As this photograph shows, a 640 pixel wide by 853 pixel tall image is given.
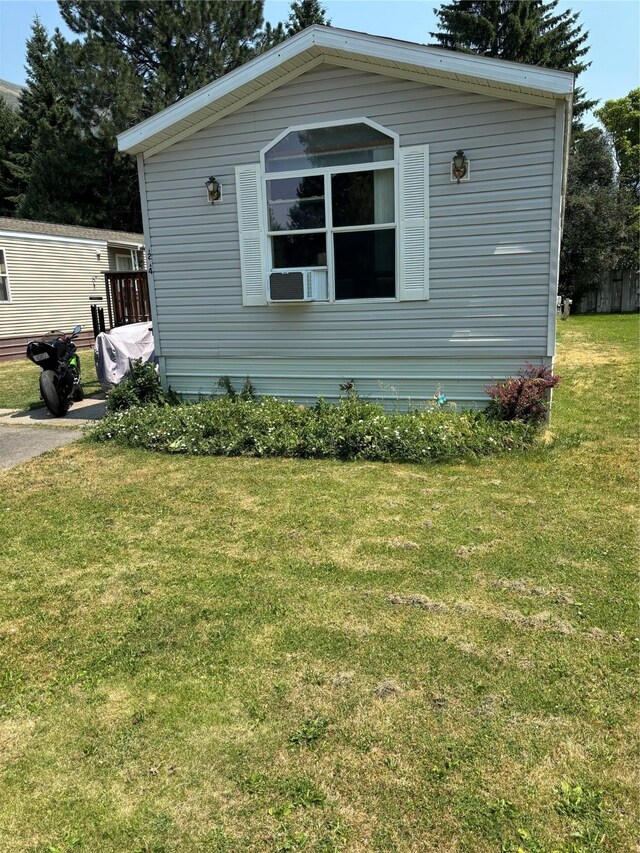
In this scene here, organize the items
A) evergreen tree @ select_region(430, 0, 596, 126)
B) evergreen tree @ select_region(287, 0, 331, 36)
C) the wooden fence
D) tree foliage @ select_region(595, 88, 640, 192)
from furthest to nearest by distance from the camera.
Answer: evergreen tree @ select_region(287, 0, 331, 36)
tree foliage @ select_region(595, 88, 640, 192)
evergreen tree @ select_region(430, 0, 596, 126)
the wooden fence

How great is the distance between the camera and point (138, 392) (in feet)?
23.1

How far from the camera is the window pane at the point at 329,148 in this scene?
19.6 feet

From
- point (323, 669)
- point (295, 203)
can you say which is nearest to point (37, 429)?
point (295, 203)

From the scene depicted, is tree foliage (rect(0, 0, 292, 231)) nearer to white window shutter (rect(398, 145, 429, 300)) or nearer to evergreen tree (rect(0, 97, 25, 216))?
evergreen tree (rect(0, 97, 25, 216))

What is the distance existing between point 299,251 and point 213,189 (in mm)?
1177

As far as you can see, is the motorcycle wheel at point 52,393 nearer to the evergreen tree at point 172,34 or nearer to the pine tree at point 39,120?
the evergreen tree at point 172,34

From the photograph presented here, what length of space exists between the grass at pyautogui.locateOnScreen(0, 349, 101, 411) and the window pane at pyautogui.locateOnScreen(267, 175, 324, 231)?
4.29m

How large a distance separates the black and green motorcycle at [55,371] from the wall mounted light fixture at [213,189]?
2713 mm

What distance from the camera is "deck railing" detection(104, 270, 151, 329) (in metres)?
9.62

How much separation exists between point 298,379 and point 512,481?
→ 2960 mm

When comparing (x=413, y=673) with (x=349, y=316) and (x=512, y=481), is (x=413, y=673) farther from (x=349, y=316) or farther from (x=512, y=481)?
(x=349, y=316)

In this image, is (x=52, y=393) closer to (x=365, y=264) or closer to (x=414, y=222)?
(x=365, y=264)

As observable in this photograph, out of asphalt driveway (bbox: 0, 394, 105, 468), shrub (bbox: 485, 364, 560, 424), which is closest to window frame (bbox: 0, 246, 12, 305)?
asphalt driveway (bbox: 0, 394, 105, 468)

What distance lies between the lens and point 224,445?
5598 mm
